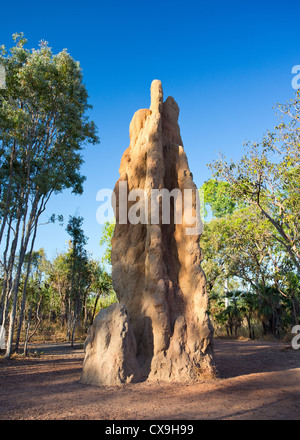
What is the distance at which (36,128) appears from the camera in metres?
13.6

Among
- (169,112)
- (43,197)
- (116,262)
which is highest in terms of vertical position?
→ (169,112)

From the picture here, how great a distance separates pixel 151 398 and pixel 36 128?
Result: 445 inches

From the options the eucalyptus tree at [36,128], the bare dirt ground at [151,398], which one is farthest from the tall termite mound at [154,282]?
the eucalyptus tree at [36,128]

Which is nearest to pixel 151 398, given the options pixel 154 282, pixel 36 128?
pixel 154 282

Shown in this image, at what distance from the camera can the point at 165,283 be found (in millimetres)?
8000

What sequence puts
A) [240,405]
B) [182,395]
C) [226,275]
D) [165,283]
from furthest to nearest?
[226,275]
[165,283]
[182,395]
[240,405]

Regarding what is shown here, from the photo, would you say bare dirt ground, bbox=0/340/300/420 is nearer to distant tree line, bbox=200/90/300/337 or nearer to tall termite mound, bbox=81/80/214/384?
tall termite mound, bbox=81/80/214/384

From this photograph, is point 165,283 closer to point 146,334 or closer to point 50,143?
point 146,334

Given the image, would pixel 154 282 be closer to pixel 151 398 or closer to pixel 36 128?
pixel 151 398

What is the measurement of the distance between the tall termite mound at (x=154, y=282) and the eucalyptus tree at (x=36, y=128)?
15.4 feet

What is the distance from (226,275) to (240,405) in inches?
754

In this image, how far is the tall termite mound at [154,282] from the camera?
23.6 ft

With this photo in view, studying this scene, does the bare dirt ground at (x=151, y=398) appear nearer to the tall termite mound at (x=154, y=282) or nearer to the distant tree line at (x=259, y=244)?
the tall termite mound at (x=154, y=282)
